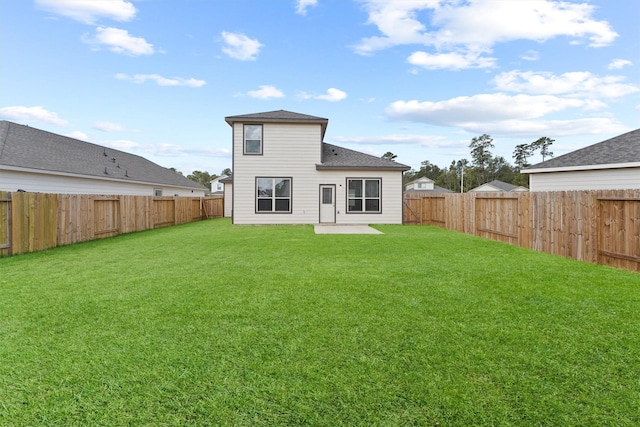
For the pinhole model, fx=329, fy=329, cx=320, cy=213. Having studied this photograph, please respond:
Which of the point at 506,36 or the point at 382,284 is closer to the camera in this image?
the point at 382,284

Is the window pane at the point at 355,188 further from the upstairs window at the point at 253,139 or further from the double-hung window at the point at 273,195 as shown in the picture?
the upstairs window at the point at 253,139

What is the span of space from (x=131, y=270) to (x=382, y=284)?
4492mm

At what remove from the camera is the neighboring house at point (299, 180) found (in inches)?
623

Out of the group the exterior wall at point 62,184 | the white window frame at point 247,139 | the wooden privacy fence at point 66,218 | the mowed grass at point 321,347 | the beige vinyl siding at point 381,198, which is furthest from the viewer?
the beige vinyl siding at point 381,198

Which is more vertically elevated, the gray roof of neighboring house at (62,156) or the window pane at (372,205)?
the gray roof of neighboring house at (62,156)

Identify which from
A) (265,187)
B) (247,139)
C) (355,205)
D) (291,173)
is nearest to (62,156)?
(247,139)

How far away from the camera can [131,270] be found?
598 centimetres

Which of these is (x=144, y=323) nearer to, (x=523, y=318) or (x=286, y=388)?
(x=286, y=388)

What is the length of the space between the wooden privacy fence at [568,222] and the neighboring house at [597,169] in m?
4.35

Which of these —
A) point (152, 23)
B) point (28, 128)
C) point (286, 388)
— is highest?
point (152, 23)

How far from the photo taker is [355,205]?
645 inches

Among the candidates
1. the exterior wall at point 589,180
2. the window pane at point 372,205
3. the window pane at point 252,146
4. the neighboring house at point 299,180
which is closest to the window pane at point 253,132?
the neighboring house at point 299,180

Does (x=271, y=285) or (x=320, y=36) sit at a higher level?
(x=320, y=36)

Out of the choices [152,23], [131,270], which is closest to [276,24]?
[152,23]
